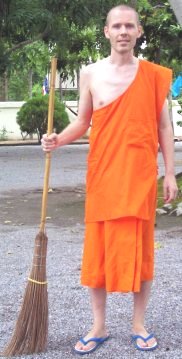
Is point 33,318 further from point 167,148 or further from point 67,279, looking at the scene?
point 67,279

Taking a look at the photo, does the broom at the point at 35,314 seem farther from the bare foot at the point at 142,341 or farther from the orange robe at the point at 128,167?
the bare foot at the point at 142,341

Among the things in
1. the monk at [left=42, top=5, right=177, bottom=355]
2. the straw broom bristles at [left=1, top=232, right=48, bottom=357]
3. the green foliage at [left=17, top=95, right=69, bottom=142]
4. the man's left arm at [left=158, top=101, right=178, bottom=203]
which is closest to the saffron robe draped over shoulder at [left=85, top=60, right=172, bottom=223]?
the monk at [left=42, top=5, right=177, bottom=355]

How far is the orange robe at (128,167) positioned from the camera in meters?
3.33

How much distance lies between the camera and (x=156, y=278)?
520cm

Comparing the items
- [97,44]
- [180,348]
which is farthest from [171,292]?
[97,44]

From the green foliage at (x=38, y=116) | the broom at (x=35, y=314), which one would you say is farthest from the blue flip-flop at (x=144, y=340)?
the green foliage at (x=38, y=116)

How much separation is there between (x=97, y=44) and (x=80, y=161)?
5005 mm

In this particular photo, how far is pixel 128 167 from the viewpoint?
3334 mm

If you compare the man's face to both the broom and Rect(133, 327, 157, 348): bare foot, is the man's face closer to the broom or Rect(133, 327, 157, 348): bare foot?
the broom

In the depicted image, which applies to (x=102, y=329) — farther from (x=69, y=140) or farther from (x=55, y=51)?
(x=55, y=51)

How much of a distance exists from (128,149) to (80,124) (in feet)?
1.29

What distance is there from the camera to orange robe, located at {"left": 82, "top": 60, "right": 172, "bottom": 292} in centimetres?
333

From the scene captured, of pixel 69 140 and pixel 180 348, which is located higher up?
→ pixel 69 140

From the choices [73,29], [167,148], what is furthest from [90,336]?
[73,29]
